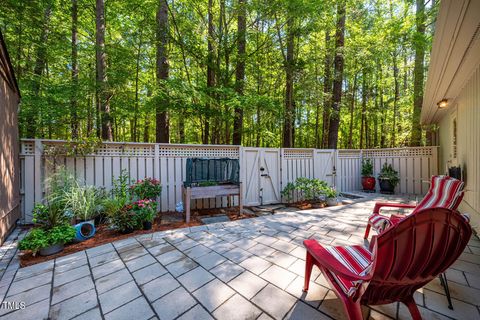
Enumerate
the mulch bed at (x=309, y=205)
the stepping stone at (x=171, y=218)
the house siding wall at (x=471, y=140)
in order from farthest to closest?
the mulch bed at (x=309, y=205) → the stepping stone at (x=171, y=218) → the house siding wall at (x=471, y=140)

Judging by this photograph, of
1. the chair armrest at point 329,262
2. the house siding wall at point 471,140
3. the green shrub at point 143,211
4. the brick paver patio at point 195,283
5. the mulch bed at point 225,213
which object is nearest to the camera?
the chair armrest at point 329,262

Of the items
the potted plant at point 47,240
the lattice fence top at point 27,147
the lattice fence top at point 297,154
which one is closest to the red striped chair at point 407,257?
the potted plant at point 47,240

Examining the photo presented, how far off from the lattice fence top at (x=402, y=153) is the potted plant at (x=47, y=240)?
848 centimetres

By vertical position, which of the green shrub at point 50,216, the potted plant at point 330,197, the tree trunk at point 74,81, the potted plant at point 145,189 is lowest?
the potted plant at point 330,197

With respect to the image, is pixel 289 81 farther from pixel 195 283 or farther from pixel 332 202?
pixel 195 283

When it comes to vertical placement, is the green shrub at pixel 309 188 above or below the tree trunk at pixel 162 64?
below

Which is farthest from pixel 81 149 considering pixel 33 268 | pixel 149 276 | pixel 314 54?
pixel 314 54

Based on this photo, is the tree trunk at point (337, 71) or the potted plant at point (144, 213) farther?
the tree trunk at point (337, 71)

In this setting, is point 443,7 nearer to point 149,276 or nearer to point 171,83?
point 149,276

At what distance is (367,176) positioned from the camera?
23.4ft

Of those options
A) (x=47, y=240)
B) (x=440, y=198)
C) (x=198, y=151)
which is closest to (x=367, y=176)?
(x=440, y=198)

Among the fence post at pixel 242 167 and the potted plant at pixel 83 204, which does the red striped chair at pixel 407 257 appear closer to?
the potted plant at pixel 83 204

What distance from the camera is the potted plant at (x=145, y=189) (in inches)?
157

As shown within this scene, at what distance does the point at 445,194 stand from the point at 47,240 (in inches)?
203
